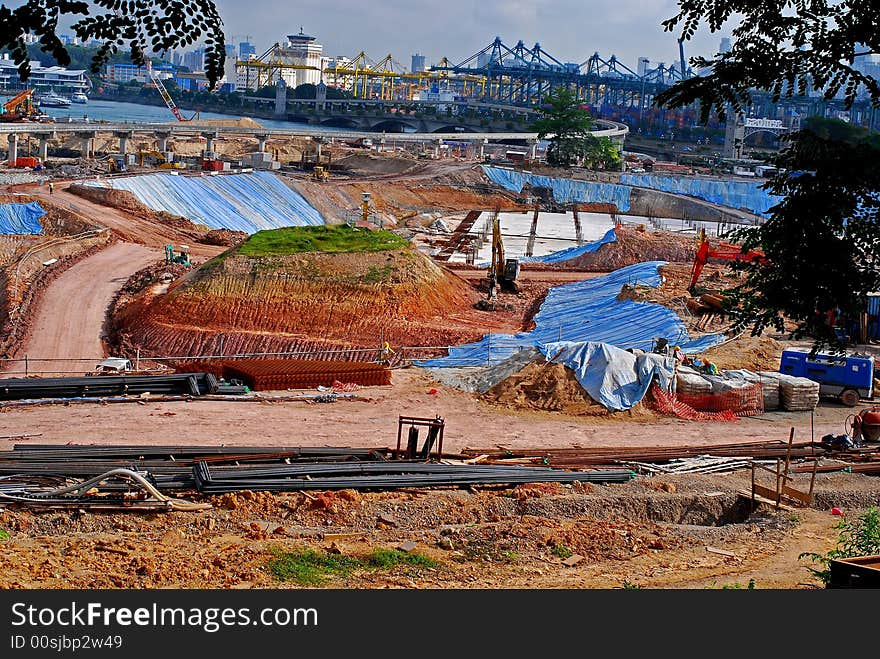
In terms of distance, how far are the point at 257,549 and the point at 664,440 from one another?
11.6 m

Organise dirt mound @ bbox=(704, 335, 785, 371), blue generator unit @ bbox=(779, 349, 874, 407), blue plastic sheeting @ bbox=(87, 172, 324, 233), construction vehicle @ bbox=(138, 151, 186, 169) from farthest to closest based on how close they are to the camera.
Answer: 1. construction vehicle @ bbox=(138, 151, 186, 169)
2. blue plastic sheeting @ bbox=(87, 172, 324, 233)
3. dirt mound @ bbox=(704, 335, 785, 371)
4. blue generator unit @ bbox=(779, 349, 874, 407)

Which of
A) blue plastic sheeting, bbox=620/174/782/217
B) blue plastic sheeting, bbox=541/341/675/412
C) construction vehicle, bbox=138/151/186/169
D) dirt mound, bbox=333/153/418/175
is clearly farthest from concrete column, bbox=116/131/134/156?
blue plastic sheeting, bbox=541/341/675/412

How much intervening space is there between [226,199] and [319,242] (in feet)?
82.3

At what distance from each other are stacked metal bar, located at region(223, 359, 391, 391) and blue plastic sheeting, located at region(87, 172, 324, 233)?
3321cm

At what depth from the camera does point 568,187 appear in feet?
282

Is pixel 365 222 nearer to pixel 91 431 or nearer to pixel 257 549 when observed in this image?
pixel 91 431

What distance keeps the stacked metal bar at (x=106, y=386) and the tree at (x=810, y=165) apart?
17.4m

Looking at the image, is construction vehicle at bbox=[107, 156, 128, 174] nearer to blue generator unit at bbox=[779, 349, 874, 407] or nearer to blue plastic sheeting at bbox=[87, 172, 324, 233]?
blue plastic sheeting at bbox=[87, 172, 324, 233]

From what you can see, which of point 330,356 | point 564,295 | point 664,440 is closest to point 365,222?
point 564,295

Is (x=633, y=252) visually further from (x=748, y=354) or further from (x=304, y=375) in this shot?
(x=304, y=375)

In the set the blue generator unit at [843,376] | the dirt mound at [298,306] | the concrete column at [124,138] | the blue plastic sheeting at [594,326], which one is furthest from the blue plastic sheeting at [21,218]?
the blue generator unit at [843,376]

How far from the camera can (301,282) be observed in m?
38.4

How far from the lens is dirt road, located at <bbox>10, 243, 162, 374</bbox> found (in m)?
33.2

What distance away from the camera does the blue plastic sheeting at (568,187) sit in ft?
274
